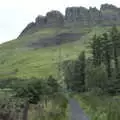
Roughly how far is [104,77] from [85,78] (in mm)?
15043

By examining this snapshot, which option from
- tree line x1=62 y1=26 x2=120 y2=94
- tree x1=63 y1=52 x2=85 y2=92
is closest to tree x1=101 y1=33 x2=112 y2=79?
tree line x1=62 y1=26 x2=120 y2=94

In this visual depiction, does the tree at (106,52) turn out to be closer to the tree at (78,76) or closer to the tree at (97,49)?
the tree at (97,49)

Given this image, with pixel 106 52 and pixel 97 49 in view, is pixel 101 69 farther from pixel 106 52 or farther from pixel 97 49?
pixel 97 49

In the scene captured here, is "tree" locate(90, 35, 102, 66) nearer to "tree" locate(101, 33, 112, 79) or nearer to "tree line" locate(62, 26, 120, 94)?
"tree line" locate(62, 26, 120, 94)

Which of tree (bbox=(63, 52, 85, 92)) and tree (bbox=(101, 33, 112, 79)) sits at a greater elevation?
tree (bbox=(101, 33, 112, 79))

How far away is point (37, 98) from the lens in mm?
29766

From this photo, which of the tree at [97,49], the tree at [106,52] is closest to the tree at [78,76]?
the tree at [97,49]

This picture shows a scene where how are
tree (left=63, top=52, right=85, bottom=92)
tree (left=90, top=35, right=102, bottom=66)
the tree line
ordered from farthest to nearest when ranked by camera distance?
1. tree (left=63, top=52, right=85, bottom=92)
2. tree (left=90, top=35, right=102, bottom=66)
3. the tree line

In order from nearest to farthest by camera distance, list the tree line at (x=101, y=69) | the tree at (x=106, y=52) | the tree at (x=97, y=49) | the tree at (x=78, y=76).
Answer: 1. the tree line at (x=101, y=69)
2. the tree at (x=106, y=52)
3. the tree at (x=97, y=49)
4. the tree at (x=78, y=76)

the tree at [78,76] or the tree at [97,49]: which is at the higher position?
the tree at [97,49]

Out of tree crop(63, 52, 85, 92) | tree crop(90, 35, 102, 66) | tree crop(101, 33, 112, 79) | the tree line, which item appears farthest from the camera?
tree crop(63, 52, 85, 92)

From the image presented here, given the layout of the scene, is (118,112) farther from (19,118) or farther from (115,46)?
(115,46)

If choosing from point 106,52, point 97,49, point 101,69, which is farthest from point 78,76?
point 101,69

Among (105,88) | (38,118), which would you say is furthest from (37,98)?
(105,88)
